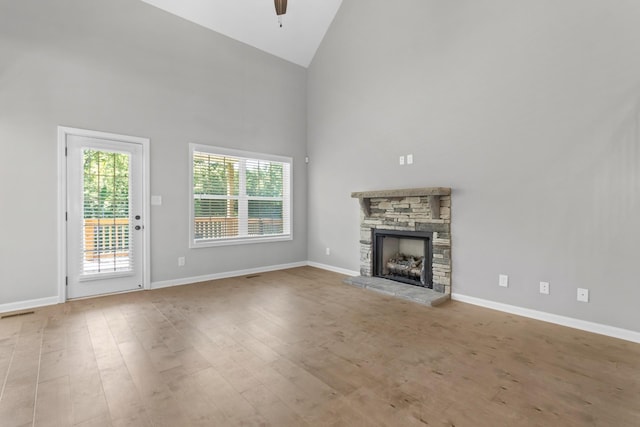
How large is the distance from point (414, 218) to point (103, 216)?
4.35m

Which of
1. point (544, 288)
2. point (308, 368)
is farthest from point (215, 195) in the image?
point (544, 288)

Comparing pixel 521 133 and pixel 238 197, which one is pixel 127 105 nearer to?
pixel 238 197

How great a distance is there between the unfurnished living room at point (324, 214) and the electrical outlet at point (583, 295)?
2 centimetres

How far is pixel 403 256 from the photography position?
15.8ft

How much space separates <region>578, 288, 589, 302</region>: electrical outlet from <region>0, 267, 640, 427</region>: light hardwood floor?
34 centimetres

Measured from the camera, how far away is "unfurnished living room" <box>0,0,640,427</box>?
2.02 m

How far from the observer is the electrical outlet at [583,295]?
2909mm

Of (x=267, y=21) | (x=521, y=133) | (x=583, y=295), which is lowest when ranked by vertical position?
(x=583, y=295)

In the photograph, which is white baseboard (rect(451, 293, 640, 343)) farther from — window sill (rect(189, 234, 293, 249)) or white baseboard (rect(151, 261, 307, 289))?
window sill (rect(189, 234, 293, 249))

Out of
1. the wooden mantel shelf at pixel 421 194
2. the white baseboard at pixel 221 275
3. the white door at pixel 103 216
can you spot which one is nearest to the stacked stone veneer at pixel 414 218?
the wooden mantel shelf at pixel 421 194

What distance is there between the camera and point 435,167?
13.4ft

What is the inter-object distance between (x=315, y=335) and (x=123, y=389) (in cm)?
152

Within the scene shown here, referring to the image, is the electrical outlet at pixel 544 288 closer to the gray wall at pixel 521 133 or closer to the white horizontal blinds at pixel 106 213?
the gray wall at pixel 521 133

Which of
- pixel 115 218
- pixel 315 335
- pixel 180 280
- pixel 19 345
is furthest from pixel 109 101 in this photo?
pixel 315 335
